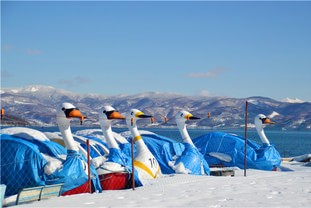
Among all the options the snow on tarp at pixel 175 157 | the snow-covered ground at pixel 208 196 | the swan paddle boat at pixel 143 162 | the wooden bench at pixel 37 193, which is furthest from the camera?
the snow on tarp at pixel 175 157

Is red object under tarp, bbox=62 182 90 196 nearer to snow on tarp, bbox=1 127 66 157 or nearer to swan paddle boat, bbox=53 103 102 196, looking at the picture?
swan paddle boat, bbox=53 103 102 196

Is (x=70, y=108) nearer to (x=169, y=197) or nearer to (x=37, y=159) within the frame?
(x=37, y=159)

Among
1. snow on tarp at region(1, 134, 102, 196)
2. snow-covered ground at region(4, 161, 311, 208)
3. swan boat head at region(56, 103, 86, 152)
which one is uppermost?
swan boat head at region(56, 103, 86, 152)

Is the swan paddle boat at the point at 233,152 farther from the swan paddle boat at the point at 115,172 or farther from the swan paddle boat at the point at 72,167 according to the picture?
the swan paddle boat at the point at 72,167

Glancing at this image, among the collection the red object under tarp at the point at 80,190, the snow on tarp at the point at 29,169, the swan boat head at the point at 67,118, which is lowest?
the red object under tarp at the point at 80,190

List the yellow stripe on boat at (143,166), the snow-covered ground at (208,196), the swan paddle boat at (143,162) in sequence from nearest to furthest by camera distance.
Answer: the snow-covered ground at (208,196) → the swan paddle boat at (143,162) → the yellow stripe on boat at (143,166)

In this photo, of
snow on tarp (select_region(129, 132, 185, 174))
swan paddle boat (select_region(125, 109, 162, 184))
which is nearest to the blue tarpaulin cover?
swan paddle boat (select_region(125, 109, 162, 184))

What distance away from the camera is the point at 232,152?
2661cm

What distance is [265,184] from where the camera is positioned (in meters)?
15.9

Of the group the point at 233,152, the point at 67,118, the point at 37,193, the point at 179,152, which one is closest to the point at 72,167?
the point at 67,118

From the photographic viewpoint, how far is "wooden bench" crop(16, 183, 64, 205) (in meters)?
13.4

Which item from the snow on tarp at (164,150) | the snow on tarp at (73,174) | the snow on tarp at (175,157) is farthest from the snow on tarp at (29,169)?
the snow on tarp at (164,150)

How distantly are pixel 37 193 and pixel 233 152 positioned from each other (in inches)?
569

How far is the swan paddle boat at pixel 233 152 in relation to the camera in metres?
26.0
